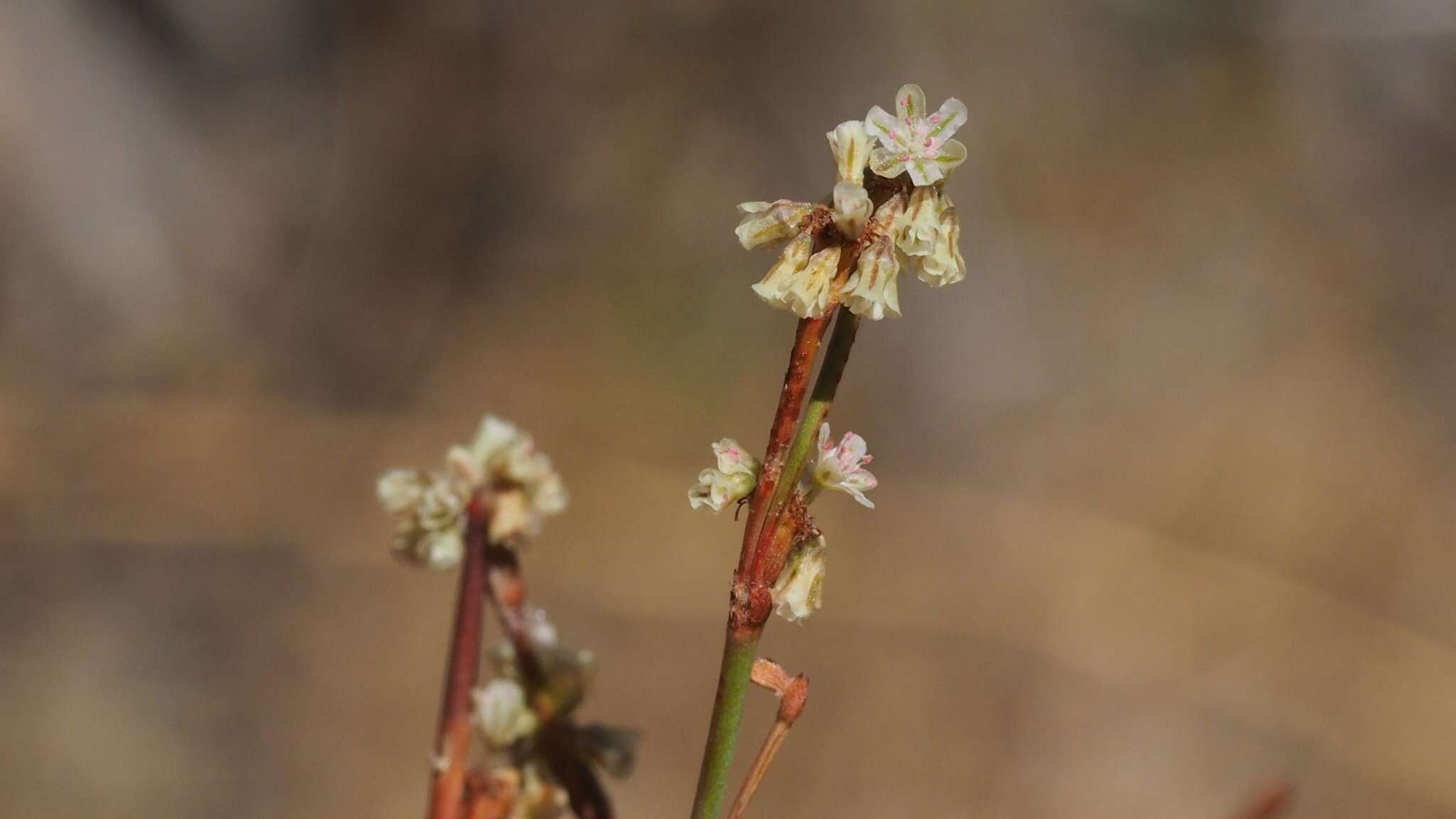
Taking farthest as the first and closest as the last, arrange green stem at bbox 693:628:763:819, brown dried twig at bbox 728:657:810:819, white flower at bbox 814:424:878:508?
white flower at bbox 814:424:878:508 → brown dried twig at bbox 728:657:810:819 → green stem at bbox 693:628:763:819

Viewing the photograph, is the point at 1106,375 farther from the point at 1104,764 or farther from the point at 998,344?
the point at 1104,764

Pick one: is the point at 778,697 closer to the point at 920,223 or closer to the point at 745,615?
the point at 745,615

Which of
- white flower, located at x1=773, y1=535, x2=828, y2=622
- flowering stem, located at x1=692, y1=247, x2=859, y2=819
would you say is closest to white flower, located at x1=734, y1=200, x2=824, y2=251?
flowering stem, located at x1=692, y1=247, x2=859, y2=819

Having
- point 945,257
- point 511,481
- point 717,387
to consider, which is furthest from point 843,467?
point 717,387

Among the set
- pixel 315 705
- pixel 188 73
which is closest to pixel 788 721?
pixel 315 705

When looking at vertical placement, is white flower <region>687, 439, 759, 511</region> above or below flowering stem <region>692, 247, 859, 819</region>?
above

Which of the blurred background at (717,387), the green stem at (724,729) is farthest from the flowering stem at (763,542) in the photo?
the blurred background at (717,387)

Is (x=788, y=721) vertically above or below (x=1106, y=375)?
below

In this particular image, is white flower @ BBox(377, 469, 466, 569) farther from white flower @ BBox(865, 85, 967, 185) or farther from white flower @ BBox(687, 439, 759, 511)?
white flower @ BBox(865, 85, 967, 185)
